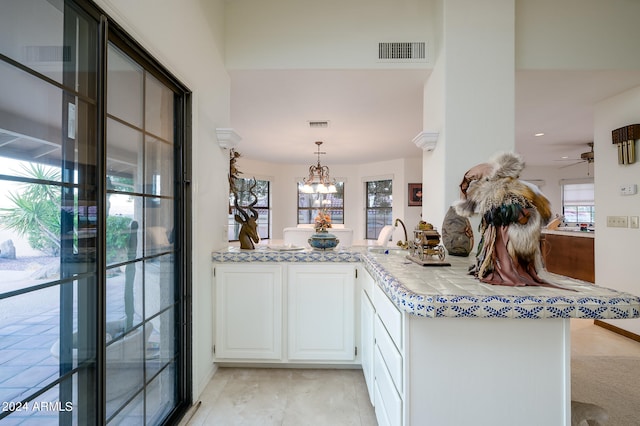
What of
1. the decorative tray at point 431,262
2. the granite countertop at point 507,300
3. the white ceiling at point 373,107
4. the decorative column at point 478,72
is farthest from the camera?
the white ceiling at point 373,107

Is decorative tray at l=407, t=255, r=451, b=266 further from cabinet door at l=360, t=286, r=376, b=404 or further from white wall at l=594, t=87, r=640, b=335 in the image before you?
white wall at l=594, t=87, r=640, b=335

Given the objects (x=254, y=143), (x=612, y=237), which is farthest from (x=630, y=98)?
(x=254, y=143)

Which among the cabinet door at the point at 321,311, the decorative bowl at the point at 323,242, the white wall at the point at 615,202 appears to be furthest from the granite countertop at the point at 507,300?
the white wall at the point at 615,202

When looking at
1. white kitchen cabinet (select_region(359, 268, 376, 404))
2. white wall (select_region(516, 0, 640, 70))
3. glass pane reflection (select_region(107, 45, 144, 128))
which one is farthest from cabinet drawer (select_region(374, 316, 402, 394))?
white wall (select_region(516, 0, 640, 70))

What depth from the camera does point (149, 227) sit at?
1.58 metres

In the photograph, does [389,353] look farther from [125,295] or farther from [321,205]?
[321,205]

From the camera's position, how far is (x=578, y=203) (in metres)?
7.62

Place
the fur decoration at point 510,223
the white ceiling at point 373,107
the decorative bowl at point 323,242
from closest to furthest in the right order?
1. the fur decoration at point 510,223
2. the decorative bowl at point 323,242
3. the white ceiling at point 373,107

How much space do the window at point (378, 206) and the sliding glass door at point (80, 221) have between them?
6516 mm

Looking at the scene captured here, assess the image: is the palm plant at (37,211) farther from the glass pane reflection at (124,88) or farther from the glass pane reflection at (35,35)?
the glass pane reflection at (124,88)

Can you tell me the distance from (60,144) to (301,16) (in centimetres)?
218

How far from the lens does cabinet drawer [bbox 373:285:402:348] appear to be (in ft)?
3.87

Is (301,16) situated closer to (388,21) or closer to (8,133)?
(388,21)

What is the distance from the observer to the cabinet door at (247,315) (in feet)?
7.57
